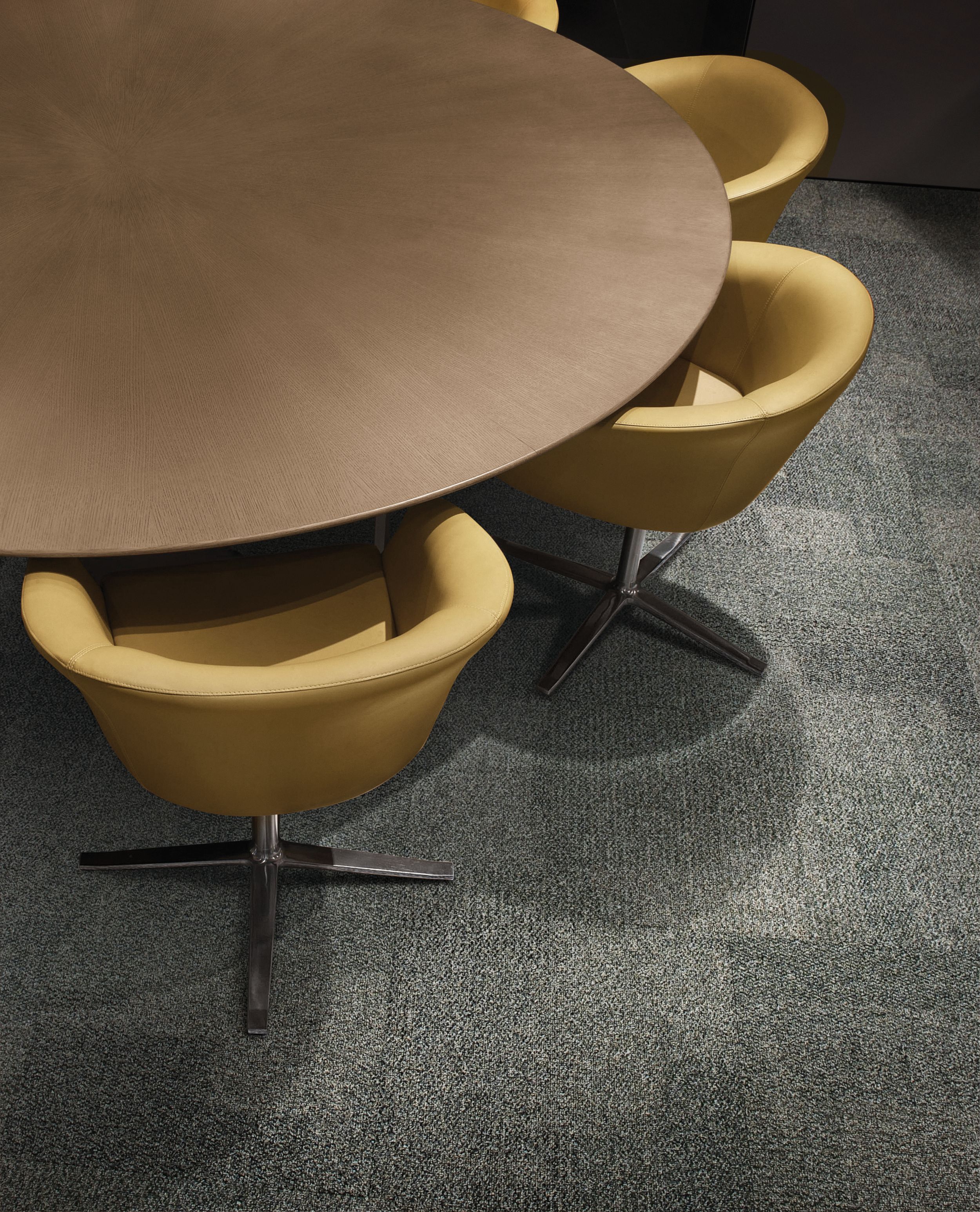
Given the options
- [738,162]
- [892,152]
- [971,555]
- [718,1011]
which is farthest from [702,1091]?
[892,152]

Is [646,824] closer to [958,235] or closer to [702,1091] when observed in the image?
[702,1091]

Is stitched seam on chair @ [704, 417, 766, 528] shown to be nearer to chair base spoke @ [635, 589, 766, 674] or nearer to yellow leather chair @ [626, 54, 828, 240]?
chair base spoke @ [635, 589, 766, 674]

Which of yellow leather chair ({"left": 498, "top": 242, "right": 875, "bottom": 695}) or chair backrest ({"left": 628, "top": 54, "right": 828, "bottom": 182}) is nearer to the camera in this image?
yellow leather chair ({"left": 498, "top": 242, "right": 875, "bottom": 695})

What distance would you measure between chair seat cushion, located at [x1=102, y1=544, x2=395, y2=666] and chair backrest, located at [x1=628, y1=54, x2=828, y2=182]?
1.43 m

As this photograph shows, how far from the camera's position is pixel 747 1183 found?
1.45m

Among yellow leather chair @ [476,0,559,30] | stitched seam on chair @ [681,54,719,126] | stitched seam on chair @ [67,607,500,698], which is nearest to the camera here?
stitched seam on chair @ [67,607,500,698]

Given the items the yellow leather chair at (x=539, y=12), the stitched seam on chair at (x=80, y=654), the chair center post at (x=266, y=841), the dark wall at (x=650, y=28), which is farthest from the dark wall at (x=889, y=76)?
the stitched seam on chair at (x=80, y=654)

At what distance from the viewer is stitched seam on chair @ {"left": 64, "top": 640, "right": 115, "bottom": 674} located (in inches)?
43.3

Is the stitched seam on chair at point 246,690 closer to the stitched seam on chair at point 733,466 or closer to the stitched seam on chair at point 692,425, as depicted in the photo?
the stitched seam on chair at point 692,425

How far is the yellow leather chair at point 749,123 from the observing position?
202 cm

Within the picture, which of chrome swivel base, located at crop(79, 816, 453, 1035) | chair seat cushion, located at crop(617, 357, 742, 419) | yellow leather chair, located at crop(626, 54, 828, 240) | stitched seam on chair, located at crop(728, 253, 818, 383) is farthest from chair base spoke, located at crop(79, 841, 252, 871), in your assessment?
yellow leather chair, located at crop(626, 54, 828, 240)

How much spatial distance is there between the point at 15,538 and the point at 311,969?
2.89 feet

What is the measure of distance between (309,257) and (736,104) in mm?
1331

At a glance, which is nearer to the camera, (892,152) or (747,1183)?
(747,1183)
